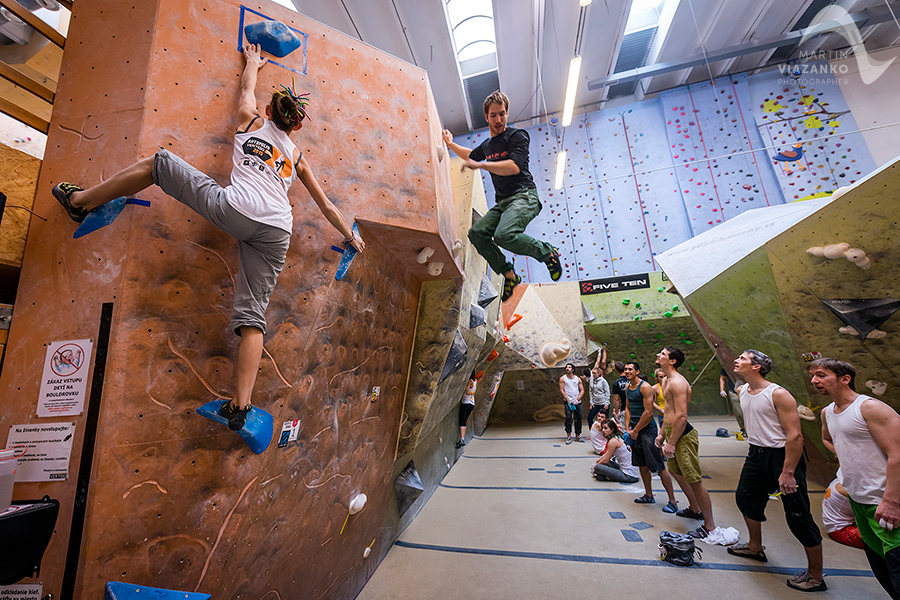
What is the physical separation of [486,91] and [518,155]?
8060 mm

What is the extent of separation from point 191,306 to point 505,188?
2655mm

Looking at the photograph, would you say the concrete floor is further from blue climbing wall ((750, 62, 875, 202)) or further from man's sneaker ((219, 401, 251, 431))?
blue climbing wall ((750, 62, 875, 202))

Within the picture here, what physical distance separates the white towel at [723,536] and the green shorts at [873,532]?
120 cm

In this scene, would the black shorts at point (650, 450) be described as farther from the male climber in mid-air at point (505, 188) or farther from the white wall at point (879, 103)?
the white wall at point (879, 103)

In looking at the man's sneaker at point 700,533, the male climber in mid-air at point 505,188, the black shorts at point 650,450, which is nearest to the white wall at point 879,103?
the black shorts at point 650,450

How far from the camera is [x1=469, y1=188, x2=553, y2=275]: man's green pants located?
312 cm

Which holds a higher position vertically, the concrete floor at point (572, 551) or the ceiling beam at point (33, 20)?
the ceiling beam at point (33, 20)

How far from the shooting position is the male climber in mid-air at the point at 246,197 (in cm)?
121

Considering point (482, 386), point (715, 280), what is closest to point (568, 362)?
point (482, 386)

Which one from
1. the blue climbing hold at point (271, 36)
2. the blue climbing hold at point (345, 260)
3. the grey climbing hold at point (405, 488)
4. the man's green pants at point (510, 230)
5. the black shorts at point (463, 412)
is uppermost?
the blue climbing hold at point (271, 36)

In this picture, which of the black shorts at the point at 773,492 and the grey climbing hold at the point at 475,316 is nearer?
the black shorts at the point at 773,492

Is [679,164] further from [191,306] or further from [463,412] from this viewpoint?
[191,306]

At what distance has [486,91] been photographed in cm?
984

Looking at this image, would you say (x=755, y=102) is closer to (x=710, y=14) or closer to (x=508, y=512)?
(x=710, y=14)
